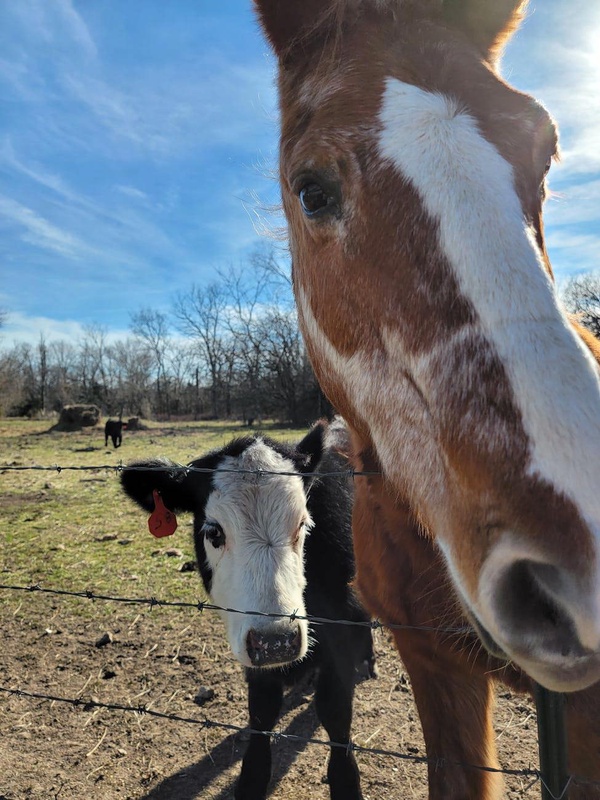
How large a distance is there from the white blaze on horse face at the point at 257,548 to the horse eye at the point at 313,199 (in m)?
2.34

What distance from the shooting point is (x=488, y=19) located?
2076mm

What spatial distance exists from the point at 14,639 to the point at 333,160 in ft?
18.9

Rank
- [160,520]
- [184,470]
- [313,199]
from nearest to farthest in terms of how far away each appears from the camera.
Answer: [313,199] < [184,470] < [160,520]

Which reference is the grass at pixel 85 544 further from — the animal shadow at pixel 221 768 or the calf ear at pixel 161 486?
the animal shadow at pixel 221 768

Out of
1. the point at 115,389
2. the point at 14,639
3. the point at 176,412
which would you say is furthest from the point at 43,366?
the point at 14,639

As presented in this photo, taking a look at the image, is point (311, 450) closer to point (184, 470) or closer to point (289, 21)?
point (184, 470)

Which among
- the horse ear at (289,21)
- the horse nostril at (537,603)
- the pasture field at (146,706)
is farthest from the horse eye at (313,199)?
the pasture field at (146,706)

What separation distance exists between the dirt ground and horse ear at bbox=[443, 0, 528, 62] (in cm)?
411

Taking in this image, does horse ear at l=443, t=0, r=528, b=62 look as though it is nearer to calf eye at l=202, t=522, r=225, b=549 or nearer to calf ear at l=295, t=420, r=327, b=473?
calf ear at l=295, t=420, r=327, b=473

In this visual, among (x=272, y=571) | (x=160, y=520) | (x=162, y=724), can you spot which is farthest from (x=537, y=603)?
(x=162, y=724)

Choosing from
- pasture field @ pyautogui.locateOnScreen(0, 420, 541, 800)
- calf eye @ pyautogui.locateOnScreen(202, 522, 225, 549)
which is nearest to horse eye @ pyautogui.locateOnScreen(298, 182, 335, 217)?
calf eye @ pyautogui.locateOnScreen(202, 522, 225, 549)

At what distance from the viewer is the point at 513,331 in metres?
1.14

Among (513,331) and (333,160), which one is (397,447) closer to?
(513,331)

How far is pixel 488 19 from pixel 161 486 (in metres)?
3.36
